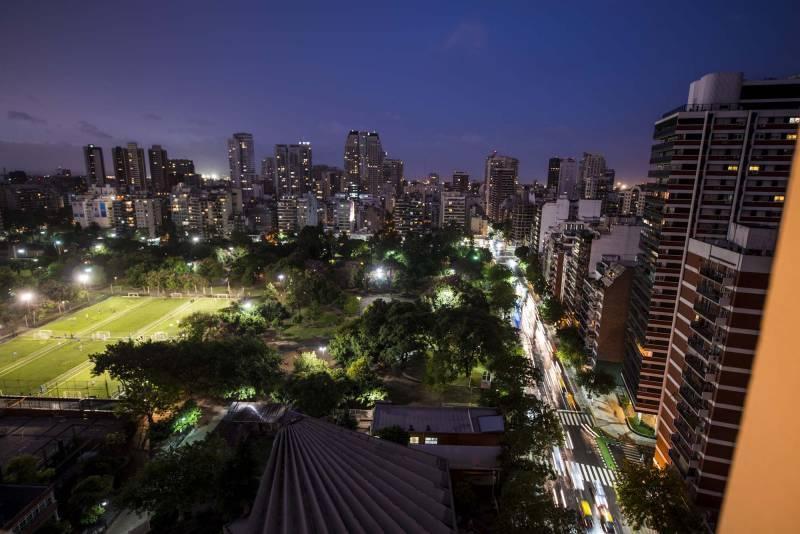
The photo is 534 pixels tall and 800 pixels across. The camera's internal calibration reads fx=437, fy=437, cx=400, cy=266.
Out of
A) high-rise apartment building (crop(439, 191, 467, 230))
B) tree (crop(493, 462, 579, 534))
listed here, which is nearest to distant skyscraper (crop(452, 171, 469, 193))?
high-rise apartment building (crop(439, 191, 467, 230))

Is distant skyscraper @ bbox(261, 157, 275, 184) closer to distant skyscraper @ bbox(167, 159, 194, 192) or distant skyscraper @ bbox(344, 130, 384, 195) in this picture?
distant skyscraper @ bbox(167, 159, 194, 192)

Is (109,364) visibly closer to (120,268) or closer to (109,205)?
(120,268)

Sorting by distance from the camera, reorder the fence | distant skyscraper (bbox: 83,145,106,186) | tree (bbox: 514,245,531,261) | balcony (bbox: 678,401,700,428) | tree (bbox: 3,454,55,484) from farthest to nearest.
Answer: distant skyscraper (bbox: 83,145,106,186), tree (bbox: 514,245,531,261), the fence, balcony (bbox: 678,401,700,428), tree (bbox: 3,454,55,484)

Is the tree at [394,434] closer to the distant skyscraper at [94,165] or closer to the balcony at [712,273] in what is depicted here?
the balcony at [712,273]

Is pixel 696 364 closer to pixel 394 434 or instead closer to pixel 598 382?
pixel 598 382

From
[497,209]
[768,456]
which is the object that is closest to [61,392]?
[768,456]

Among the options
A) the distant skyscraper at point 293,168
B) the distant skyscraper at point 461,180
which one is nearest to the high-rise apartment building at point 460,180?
the distant skyscraper at point 461,180
